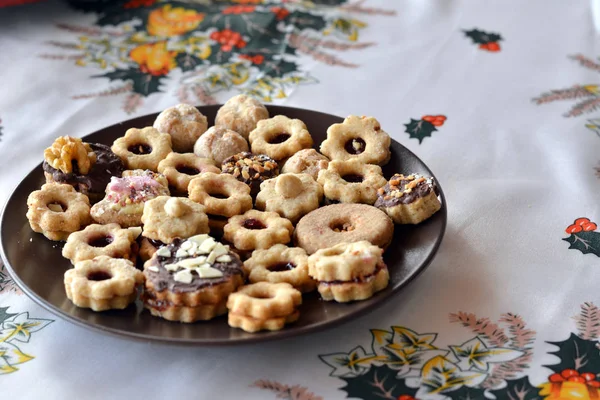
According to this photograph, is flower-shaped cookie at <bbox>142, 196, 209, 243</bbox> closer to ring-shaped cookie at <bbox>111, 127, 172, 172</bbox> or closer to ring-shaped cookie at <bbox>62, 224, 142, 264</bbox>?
ring-shaped cookie at <bbox>62, 224, 142, 264</bbox>

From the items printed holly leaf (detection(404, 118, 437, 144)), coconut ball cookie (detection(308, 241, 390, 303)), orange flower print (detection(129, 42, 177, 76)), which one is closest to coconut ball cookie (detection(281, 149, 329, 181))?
coconut ball cookie (detection(308, 241, 390, 303))

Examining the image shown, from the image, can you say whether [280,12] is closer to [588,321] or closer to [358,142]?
[358,142]

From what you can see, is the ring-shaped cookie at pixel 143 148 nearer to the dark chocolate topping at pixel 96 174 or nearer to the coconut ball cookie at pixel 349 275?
the dark chocolate topping at pixel 96 174

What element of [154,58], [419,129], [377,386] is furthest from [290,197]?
[154,58]

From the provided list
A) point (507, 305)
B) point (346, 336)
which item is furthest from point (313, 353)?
point (507, 305)

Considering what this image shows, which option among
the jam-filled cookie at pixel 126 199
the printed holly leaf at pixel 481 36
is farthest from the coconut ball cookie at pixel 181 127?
the printed holly leaf at pixel 481 36

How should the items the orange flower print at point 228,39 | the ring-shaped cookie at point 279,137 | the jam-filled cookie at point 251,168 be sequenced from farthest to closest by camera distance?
1. the orange flower print at point 228,39
2. the ring-shaped cookie at point 279,137
3. the jam-filled cookie at point 251,168

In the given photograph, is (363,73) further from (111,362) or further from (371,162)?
(111,362)
